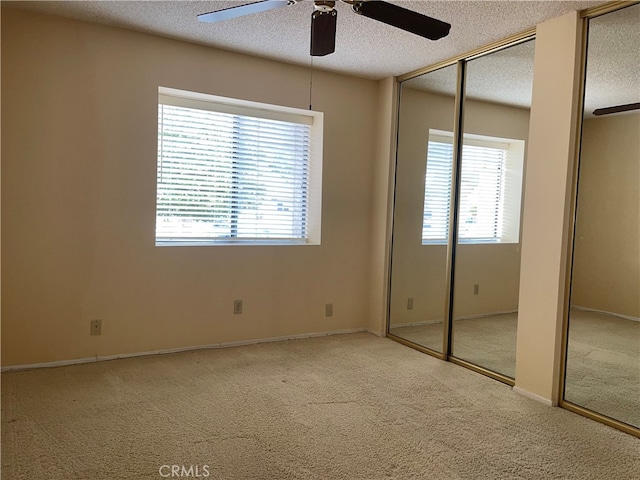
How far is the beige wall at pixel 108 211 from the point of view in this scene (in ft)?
10.5

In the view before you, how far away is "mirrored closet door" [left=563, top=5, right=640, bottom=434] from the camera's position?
269 centimetres

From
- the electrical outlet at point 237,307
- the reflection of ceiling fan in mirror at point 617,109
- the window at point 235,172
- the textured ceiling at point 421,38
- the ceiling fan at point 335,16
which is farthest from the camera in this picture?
the electrical outlet at point 237,307

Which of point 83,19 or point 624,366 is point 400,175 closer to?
point 624,366

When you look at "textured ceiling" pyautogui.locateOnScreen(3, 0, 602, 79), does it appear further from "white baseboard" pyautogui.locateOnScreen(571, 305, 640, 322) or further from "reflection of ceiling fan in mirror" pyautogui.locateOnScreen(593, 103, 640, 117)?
"white baseboard" pyautogui.locateOnScreen(571, 305, 640, 322)

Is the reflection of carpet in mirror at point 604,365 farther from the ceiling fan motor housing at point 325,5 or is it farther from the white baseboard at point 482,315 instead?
the ceiling fan motor housing at point 325,5

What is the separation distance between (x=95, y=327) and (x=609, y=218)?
137 inches

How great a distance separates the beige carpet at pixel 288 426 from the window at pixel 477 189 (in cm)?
110

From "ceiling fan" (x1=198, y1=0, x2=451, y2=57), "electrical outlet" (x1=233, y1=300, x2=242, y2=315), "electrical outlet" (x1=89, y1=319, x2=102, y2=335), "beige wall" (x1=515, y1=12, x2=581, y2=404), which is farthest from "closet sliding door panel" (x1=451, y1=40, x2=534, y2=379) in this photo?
"electrical outlet" (x1=89, y1=319, x2=102, y2=335)

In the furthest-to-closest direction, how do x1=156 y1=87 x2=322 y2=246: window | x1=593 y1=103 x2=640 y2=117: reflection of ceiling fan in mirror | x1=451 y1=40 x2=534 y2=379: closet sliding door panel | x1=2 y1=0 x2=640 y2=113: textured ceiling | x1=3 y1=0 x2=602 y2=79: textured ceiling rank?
x1=156 y1=87 x2=322 y2=246: window
x1=451 y1=40 x2=534 y2=379: closet sliding door panel
x1=3 y1=0 x2=602 y2=79: textured ceiling
x1=2 y1=0 x2=640 y2=113: textured ceiling
x1=593 y1=103 x2=640 y2=117: reflection of ceiling fan in mirror

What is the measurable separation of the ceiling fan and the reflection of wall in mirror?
4.31ft

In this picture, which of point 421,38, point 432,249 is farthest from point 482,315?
point 421,38

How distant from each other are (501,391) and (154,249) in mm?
2691

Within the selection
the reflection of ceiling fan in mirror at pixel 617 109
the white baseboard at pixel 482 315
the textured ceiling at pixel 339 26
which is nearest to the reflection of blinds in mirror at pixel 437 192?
the white baseboard at pixel 482 315

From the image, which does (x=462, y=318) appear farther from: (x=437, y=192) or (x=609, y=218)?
(x=609, y=218)
